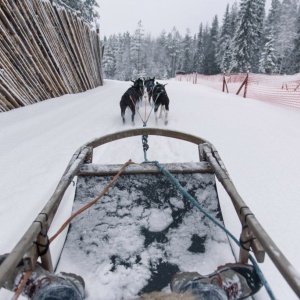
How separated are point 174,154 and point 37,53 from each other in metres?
5.92

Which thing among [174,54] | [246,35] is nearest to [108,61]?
[174,54]

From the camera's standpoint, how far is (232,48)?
42594mm

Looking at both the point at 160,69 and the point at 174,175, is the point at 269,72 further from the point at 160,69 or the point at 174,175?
the point at 174,175

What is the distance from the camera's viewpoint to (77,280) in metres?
1.54

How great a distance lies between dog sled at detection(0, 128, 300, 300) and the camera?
1.36 metres

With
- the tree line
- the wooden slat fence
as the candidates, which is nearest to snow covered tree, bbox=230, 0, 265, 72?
the tree line

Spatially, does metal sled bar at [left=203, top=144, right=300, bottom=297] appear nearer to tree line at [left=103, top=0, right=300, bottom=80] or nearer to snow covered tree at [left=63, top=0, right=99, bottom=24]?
tree line at [left=103, top=0, right=300, bottom=80]

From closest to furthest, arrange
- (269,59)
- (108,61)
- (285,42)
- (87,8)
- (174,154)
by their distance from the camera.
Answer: (174,154) → (87,8) → (269,59) → (285,42) → (108,61)

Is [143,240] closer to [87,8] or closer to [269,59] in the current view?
[87,8]

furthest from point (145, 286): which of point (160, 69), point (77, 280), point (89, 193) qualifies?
point (160, 69)

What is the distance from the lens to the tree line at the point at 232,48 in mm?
35906

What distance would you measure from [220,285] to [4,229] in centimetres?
201

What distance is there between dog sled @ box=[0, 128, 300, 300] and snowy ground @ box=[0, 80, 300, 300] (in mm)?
395

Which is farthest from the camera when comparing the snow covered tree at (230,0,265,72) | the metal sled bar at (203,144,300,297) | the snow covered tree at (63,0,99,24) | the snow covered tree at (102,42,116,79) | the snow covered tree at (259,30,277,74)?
the snow covered tree at (102,42,116,79)
